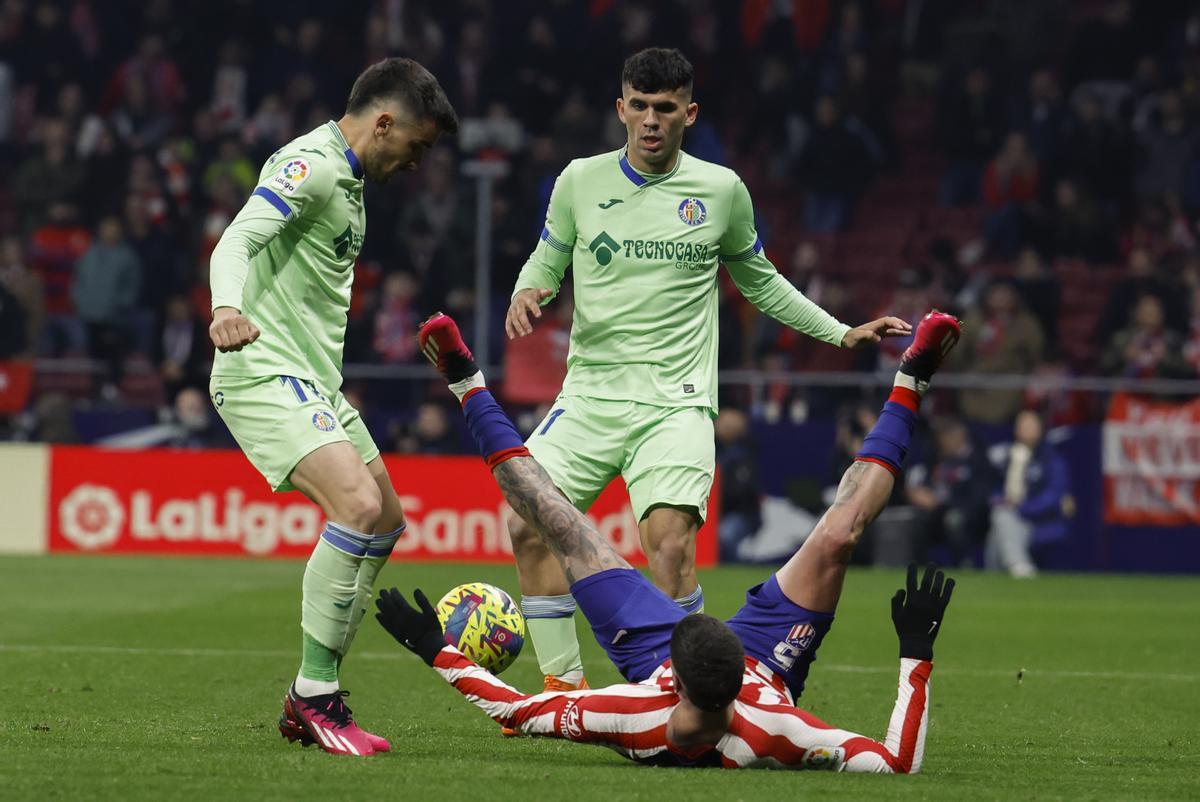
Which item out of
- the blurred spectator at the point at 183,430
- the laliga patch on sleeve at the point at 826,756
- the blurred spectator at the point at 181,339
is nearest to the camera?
the laliga patch on sleeve at the point at 826,756

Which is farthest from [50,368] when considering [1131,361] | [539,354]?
[1131,361]

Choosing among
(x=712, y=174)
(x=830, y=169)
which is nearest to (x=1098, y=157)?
(x=830, y=169)

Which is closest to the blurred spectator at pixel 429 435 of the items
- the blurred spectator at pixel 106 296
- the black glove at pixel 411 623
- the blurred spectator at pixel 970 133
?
the blurred spectator at pixel 106 296

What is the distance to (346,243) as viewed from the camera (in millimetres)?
6660

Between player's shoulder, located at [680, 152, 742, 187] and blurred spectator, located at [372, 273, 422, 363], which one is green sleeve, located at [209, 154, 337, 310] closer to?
player's shoulder, located at [680, 152, 742, 187]

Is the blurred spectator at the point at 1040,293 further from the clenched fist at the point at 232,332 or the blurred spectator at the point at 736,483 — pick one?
the clenched fist at the point at 232,332

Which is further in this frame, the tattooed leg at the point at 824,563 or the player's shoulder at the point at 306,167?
the player's shoulder at the point at 306,167

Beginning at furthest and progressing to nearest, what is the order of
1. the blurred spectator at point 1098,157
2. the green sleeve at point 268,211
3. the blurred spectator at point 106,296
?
the blurred spectator at point 1098,157
the blurred spectator at point 106,296
the green sleeve at point 268,211

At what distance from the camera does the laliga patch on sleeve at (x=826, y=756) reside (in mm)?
5777

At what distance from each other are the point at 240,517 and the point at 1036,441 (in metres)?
7.42

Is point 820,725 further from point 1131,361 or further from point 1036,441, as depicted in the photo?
point 1131,361

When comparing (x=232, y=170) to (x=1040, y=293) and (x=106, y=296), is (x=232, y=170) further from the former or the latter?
(x=1040, y=293)

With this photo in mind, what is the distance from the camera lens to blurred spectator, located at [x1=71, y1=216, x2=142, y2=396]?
19359 mm

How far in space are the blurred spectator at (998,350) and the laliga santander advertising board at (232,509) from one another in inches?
A: 114
